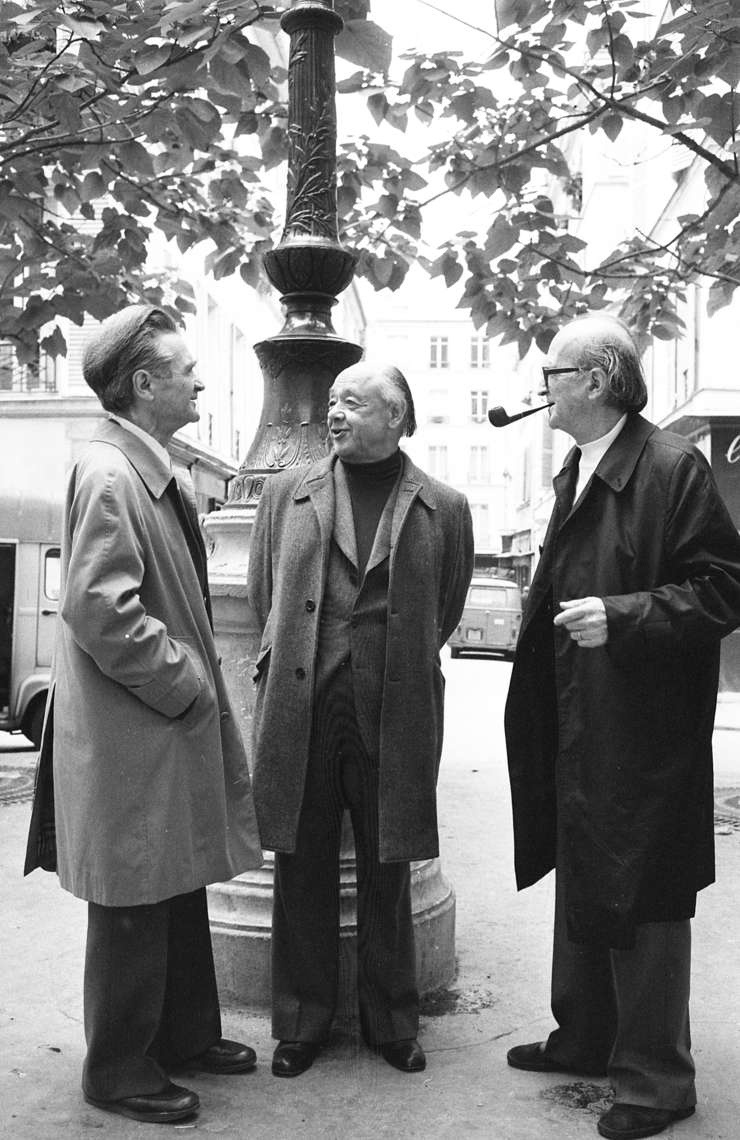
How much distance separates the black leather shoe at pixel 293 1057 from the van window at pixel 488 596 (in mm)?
24267

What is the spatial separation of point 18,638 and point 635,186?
25888 millimetres

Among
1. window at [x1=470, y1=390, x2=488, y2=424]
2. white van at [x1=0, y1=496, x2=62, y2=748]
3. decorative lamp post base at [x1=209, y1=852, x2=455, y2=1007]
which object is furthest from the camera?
window at [x1=470, y1=390, x2=488, y2=424]

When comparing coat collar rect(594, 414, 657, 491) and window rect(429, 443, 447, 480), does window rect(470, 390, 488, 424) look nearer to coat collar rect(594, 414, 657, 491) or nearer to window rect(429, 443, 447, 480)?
window rect(429, 443, 447, 480)

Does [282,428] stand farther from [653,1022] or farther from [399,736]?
[653,1022]

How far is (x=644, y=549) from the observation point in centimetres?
339

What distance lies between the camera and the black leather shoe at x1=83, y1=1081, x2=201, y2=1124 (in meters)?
3.40

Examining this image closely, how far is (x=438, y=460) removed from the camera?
70.2 meters

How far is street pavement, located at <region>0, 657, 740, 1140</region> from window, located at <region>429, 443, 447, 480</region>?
63.8 meters

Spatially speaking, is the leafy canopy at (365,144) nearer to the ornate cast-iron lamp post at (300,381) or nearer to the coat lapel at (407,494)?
the ornate cast-iron lamp post at (300,381)

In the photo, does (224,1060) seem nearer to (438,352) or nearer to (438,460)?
(438,460)

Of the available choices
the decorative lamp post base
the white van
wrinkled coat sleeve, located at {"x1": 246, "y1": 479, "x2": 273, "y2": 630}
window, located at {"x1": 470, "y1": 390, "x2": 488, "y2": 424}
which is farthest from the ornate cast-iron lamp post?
window, located at {"x1": 470, "y1": 390, "x2": 488, "y2": 424}

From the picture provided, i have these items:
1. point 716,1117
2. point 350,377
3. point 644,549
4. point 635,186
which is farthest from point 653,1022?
point 635,186

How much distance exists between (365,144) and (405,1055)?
21.6ft

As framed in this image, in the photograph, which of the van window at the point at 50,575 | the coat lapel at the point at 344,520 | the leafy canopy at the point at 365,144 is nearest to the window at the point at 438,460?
the van window at the point at 50,575
